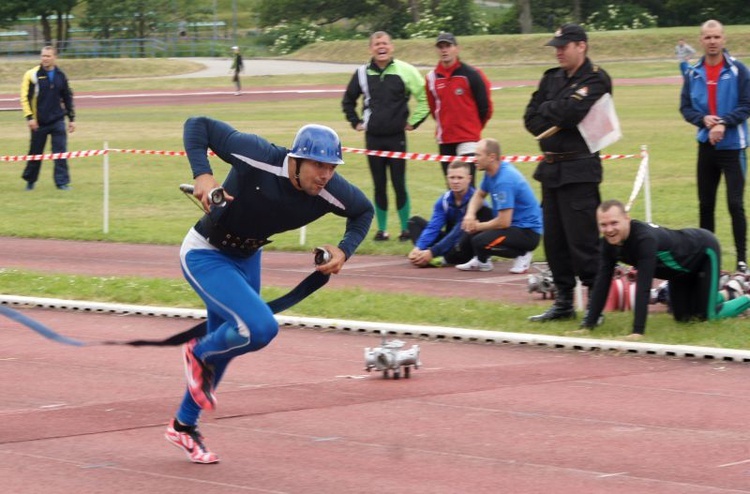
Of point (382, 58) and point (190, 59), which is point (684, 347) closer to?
point (382, 58)

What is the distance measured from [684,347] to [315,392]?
107 inches

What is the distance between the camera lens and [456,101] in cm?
1474

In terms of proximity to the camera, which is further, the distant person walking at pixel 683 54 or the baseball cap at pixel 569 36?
the distant person walking at pixel 683 54

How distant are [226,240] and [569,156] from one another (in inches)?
159

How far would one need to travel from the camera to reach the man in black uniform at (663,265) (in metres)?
9.59

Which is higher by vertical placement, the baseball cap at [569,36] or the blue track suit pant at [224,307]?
the baseball cap at [569,36]

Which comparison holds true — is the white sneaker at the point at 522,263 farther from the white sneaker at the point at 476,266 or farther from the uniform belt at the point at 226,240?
the uniform belt at the point at 226,240

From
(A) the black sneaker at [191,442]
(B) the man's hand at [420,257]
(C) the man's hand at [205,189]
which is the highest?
(C) the man's hand at [205,189]

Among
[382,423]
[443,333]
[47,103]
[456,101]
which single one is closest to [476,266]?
[456,101]

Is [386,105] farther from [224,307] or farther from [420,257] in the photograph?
[224,307]

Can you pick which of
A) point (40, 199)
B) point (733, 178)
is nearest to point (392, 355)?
point (733, 178)

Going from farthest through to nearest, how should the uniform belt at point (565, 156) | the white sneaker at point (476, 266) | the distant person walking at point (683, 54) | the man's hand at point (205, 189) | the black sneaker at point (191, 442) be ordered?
the white sneaker at point (476, 266) < the distant person walking at point (683, 54) < the uniform belt at point (565, 156) < the black sneaker at point (191, 442) < the man's hand at point (205, 189)

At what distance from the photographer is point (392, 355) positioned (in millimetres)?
8742

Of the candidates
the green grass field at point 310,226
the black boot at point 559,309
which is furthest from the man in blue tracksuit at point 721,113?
the black boot at point 559,309
